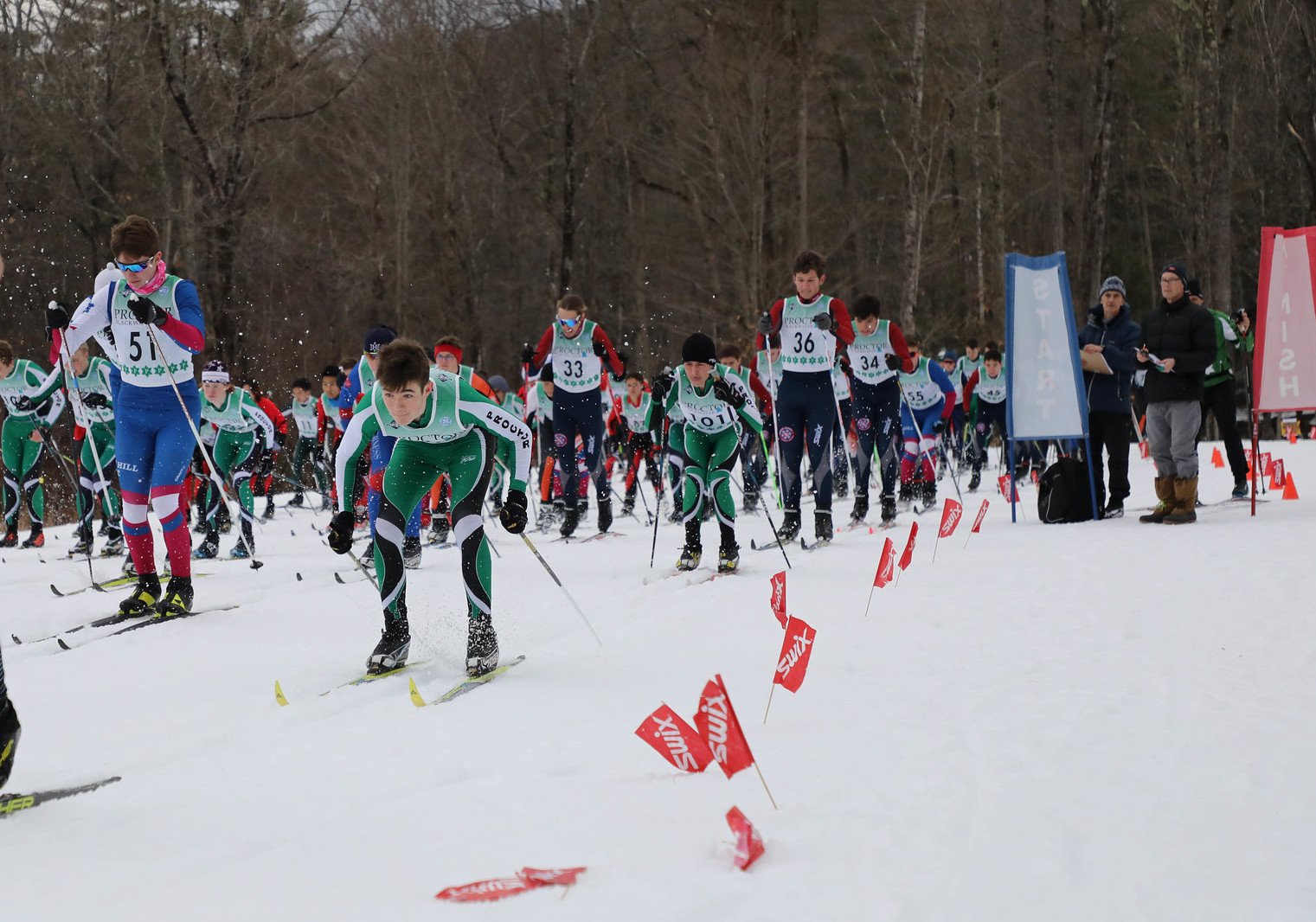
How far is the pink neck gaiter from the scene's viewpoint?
23.6ft

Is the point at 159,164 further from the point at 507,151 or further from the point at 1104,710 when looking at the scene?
the point at 1104,710

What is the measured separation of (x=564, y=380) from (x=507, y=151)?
21.4 meters

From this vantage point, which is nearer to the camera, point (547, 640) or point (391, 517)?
point (391, 517)

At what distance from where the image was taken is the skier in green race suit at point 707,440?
8.77 m

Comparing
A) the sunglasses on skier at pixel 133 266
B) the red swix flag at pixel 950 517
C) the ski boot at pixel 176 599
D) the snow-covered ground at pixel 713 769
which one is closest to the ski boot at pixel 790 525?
the red swix flag at pixel 950 517

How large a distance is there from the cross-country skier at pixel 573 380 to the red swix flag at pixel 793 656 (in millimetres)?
6860

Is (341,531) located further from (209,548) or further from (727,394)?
(209,548)

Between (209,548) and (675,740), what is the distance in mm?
7760

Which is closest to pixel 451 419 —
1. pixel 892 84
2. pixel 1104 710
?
pixel 1104 710

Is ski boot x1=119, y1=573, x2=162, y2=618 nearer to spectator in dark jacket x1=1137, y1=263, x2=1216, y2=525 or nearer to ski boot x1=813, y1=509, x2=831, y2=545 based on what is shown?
ski boot x1=813, y1=509, x2=831, y2=545

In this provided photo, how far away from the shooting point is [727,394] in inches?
339

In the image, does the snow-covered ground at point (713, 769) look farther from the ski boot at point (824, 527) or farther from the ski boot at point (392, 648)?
the ski boot at point (824, 527)

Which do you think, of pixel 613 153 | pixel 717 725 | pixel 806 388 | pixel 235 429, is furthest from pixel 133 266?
pixel 613 153

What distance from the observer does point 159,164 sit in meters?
24.2
